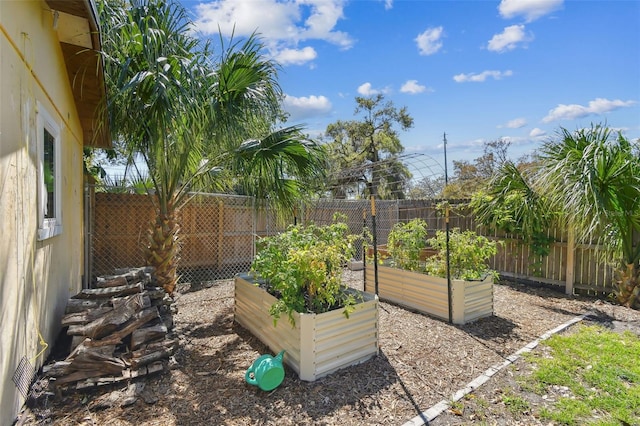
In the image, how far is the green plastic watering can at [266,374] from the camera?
2.66 meters

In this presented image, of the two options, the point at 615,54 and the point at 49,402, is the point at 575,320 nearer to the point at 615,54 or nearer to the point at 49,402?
the point at 615,54

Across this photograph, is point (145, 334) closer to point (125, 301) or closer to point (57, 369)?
point (125, 301)

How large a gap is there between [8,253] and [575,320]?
620 cm

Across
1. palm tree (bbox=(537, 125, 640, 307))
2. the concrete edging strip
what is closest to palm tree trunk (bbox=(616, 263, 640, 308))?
palm tree (bbox=(537, 125, 640, 307))

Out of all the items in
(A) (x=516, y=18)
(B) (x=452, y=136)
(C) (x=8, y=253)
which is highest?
(B) (x=452, y=136)

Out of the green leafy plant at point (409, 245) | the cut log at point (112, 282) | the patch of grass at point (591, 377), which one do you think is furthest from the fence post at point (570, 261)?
the cut log at point (112, 282)

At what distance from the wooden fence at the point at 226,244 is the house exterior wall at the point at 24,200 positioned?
2.83 meters

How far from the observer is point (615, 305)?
17.5 feet

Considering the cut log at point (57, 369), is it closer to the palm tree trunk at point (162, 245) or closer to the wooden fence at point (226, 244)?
the palm tree trunk at point (162, 245)

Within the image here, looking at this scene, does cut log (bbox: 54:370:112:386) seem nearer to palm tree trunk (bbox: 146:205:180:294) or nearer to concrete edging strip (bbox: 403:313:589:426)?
palm tree trunk (bbox: 146:205:180:294)

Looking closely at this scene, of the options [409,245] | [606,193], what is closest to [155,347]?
[409,245]

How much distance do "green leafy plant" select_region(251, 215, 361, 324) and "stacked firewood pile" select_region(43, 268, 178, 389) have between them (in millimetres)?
1048

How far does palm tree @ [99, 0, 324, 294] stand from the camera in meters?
3.36

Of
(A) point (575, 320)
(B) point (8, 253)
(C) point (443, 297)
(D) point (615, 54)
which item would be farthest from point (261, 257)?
(D) point (615, 54)
